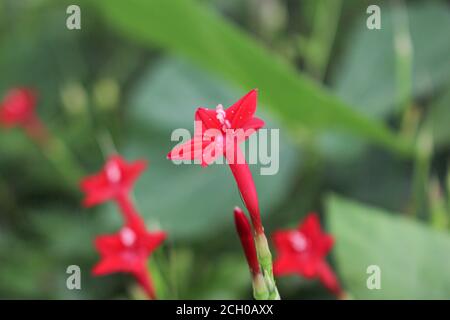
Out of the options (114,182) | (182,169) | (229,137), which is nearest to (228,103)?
(182,169)

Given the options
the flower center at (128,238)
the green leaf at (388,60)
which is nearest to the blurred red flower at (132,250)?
the flower center at (128,238)

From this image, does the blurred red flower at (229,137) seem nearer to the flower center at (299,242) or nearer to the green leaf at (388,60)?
the flower center at (299,242)

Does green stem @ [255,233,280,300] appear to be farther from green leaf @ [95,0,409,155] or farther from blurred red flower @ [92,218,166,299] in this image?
green leaf @ [95,0,409,155]

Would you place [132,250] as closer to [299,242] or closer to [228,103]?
[299,242]

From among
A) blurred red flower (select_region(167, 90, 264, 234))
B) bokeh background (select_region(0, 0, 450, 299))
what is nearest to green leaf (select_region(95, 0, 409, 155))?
bokeh background (select_region(0, 0, 450, 299))

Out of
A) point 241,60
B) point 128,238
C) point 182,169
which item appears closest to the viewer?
point 128,238
